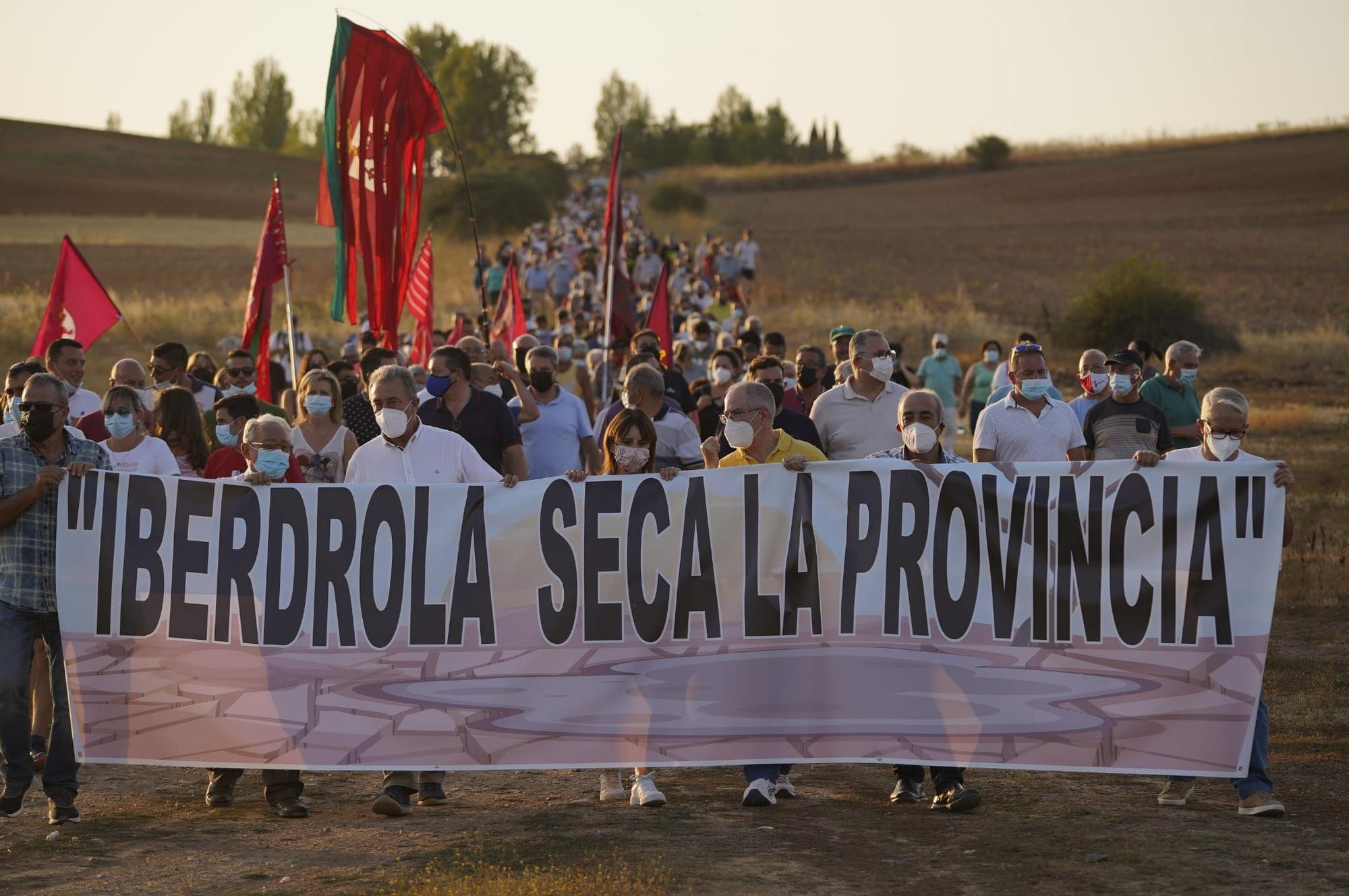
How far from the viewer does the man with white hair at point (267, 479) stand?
7496 millimetres

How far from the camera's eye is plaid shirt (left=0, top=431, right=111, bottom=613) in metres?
7.16

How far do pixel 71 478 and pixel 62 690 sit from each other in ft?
2.99

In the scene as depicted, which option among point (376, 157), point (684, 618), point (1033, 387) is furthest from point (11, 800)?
point (376, 157)

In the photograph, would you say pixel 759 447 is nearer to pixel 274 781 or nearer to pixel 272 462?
pixel 272 462

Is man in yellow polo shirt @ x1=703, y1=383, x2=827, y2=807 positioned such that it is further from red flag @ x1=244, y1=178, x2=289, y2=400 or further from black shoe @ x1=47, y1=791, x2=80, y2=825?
red flag @ x1=244, y1=178, x2=289, y2=400

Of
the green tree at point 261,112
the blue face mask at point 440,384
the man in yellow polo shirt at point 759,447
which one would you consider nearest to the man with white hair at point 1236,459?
the man in yellow polo shirt at point 759,447

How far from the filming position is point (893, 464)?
24.2 feet

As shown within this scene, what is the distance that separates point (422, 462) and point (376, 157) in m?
5.09

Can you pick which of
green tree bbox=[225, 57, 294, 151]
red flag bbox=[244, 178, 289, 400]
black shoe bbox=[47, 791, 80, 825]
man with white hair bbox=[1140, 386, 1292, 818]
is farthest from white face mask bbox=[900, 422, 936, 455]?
green tree bbox=[225, 57, 294, 151]

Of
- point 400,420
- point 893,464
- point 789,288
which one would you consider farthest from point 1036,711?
point 789,288

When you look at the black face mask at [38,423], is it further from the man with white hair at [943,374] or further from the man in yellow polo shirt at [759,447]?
the man with white hair at [943,374]

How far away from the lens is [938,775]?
7410 mm

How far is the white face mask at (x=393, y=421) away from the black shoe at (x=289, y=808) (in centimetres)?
168

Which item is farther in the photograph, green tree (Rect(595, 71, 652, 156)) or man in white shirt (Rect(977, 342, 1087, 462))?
green tree (Rect(595, 71, 652, 156))
